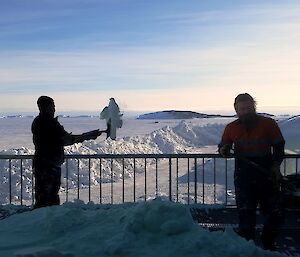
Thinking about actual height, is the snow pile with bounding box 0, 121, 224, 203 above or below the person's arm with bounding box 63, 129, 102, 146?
below

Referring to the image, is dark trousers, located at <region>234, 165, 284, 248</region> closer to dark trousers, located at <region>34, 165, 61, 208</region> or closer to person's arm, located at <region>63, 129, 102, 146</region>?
person's arm, located at <region>63, 129, 102, 146</region>

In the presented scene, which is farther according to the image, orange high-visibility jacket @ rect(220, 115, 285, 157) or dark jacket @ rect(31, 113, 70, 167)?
dark jacket @ rect(31, 113, 70, 167)

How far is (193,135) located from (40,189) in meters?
38.9

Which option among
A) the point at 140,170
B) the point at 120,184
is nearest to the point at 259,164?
the point at 120,184

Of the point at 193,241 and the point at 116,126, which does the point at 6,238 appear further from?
the point at 116,126

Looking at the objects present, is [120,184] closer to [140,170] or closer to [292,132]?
[140,170]

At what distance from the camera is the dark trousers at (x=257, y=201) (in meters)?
5.54

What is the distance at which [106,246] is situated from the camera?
3592mm

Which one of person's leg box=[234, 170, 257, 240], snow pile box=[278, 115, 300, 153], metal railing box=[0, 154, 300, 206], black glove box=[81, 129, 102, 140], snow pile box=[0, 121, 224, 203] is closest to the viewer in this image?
person's leg box=[234, 170, 257, 240]

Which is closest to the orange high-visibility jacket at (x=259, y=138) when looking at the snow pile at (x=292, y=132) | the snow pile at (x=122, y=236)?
the snow pile at (x=122, y=236)

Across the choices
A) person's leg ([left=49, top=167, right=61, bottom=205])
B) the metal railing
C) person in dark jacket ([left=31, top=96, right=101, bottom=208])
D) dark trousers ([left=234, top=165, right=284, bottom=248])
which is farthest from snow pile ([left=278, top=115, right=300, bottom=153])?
person's leg ([left=49, top=167, right=61, bottom=205])

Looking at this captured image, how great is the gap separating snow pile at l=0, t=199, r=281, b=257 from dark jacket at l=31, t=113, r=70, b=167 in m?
2.28

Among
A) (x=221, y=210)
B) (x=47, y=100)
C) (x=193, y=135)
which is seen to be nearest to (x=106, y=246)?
(x=47, y=100)

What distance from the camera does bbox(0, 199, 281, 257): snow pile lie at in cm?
359
